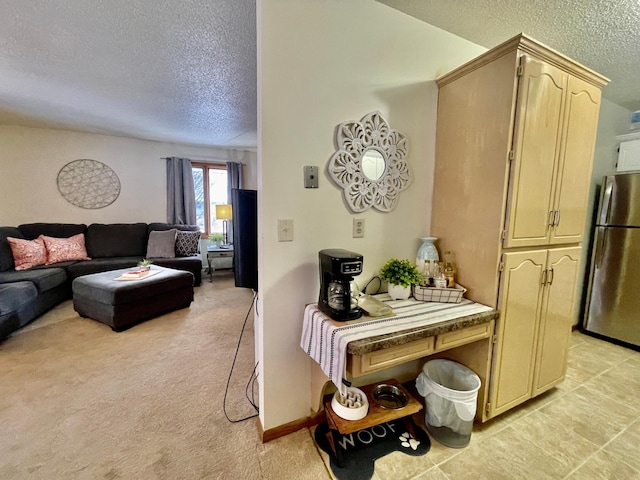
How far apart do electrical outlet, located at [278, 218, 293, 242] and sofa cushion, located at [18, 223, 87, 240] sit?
176 inches

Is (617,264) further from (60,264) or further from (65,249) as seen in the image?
(65,249)

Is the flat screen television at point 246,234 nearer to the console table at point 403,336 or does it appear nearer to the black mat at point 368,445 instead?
the console table at point 403,336

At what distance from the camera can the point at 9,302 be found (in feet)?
8.32

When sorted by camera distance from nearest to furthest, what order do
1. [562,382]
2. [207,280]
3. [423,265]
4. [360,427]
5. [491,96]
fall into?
[360,427] → [491,96] → [423,265] → [562,382] → [207,280]

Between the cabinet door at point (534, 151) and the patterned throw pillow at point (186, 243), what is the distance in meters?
4.37

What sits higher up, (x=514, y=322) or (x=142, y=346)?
(x=514, y=322)

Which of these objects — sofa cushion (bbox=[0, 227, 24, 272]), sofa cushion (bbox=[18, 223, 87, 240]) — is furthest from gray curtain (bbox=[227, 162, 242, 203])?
sofa cushion (bbox=[0, 227, 24, 272])

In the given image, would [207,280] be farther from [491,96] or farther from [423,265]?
[491,96]

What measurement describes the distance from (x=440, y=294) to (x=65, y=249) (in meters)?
4.90

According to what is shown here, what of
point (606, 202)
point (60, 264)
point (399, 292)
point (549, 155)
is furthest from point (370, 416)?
point (60, 264)

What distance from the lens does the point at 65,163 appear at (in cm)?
423

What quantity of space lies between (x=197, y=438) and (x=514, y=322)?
77.8 inches

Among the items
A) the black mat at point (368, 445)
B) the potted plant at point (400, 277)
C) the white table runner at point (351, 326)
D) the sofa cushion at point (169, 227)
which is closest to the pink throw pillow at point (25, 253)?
the sofa cushion at point (169, 227)

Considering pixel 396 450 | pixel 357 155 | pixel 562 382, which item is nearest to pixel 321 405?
pixel 396 450
